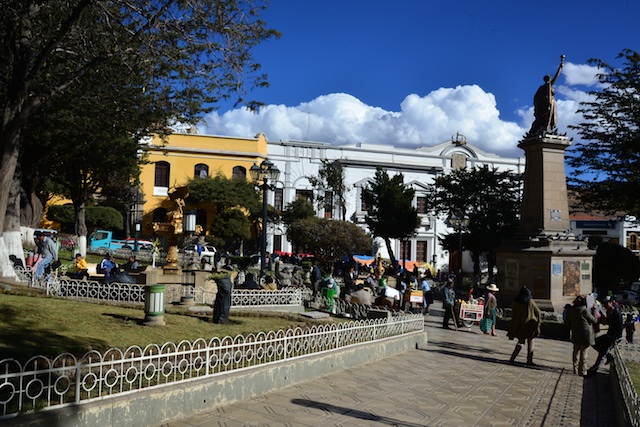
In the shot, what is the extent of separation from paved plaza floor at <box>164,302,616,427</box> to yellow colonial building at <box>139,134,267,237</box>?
33.8 meters

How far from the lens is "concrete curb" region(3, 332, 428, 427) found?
17.3 ft

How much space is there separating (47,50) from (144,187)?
3324 centimetres

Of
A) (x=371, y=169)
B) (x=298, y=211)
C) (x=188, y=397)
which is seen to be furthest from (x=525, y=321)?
(x=371, y=169)

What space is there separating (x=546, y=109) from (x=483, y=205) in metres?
17.1

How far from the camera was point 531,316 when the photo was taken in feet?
36.2

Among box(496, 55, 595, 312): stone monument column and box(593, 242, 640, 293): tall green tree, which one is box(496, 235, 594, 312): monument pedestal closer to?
box(496, 55, 595, 312): stone monument column

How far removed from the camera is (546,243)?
17938 mm

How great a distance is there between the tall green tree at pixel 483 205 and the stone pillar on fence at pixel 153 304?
25537 mm

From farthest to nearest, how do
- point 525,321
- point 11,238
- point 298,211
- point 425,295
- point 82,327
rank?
point 298,211, point 425,295, point 11,238, point 525,321, point 82,327

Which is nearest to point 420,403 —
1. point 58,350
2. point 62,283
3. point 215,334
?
→ point 215,334

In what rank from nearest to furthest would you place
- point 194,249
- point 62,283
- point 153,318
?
point 153,318, point 62,283, point 194,249

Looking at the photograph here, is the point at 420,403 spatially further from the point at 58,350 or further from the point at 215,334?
the point at 58,350

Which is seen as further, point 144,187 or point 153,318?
point 144,187

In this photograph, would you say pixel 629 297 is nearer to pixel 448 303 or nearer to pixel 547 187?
pixel 547 187
